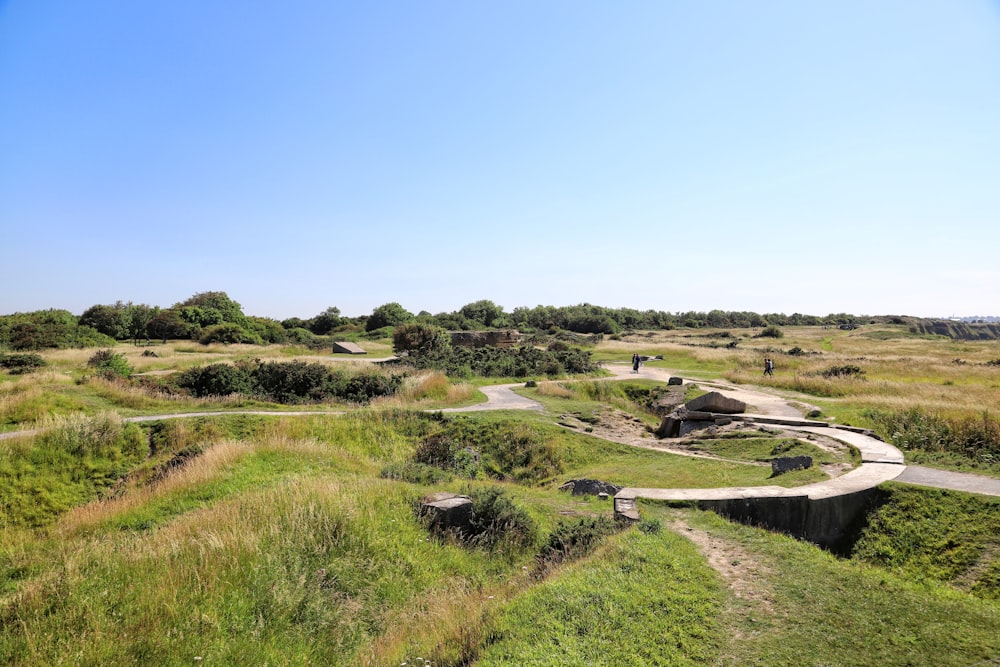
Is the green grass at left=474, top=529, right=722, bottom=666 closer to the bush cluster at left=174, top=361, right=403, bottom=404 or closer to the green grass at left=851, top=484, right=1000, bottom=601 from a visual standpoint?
the green grass at left=851, top=484, right=1000, bottom=601

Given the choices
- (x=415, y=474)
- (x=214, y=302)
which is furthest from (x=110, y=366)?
(x=214, y=302)

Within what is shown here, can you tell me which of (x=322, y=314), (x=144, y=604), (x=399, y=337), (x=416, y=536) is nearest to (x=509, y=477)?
(x=416, y=536)

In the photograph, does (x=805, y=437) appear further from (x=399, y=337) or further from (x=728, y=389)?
(x=399, y=337)

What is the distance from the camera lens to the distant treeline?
47156 millimetres

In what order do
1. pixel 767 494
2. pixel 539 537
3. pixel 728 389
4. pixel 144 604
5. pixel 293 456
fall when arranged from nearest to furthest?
pixel 144 604, pixel 539 537, pixel 767 494, pixel 293 456, pixel 728 389

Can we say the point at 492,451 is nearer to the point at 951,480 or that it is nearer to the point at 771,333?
the point at 951,480

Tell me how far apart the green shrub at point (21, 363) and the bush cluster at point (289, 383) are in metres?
8.68

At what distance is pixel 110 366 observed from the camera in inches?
1042

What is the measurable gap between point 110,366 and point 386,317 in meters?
45.6

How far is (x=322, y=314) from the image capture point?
78000 mm

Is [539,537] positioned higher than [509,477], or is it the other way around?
[539,537]

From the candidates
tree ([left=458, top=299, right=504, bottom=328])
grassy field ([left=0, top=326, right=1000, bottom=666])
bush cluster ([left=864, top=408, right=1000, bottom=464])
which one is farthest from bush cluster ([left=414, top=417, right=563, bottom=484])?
tree ([left=458, top=299, right=504, bottom=328])

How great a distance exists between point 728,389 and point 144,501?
2684cm

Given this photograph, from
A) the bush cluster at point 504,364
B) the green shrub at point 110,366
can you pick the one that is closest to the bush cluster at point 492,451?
the bush cluster at point 504,364
